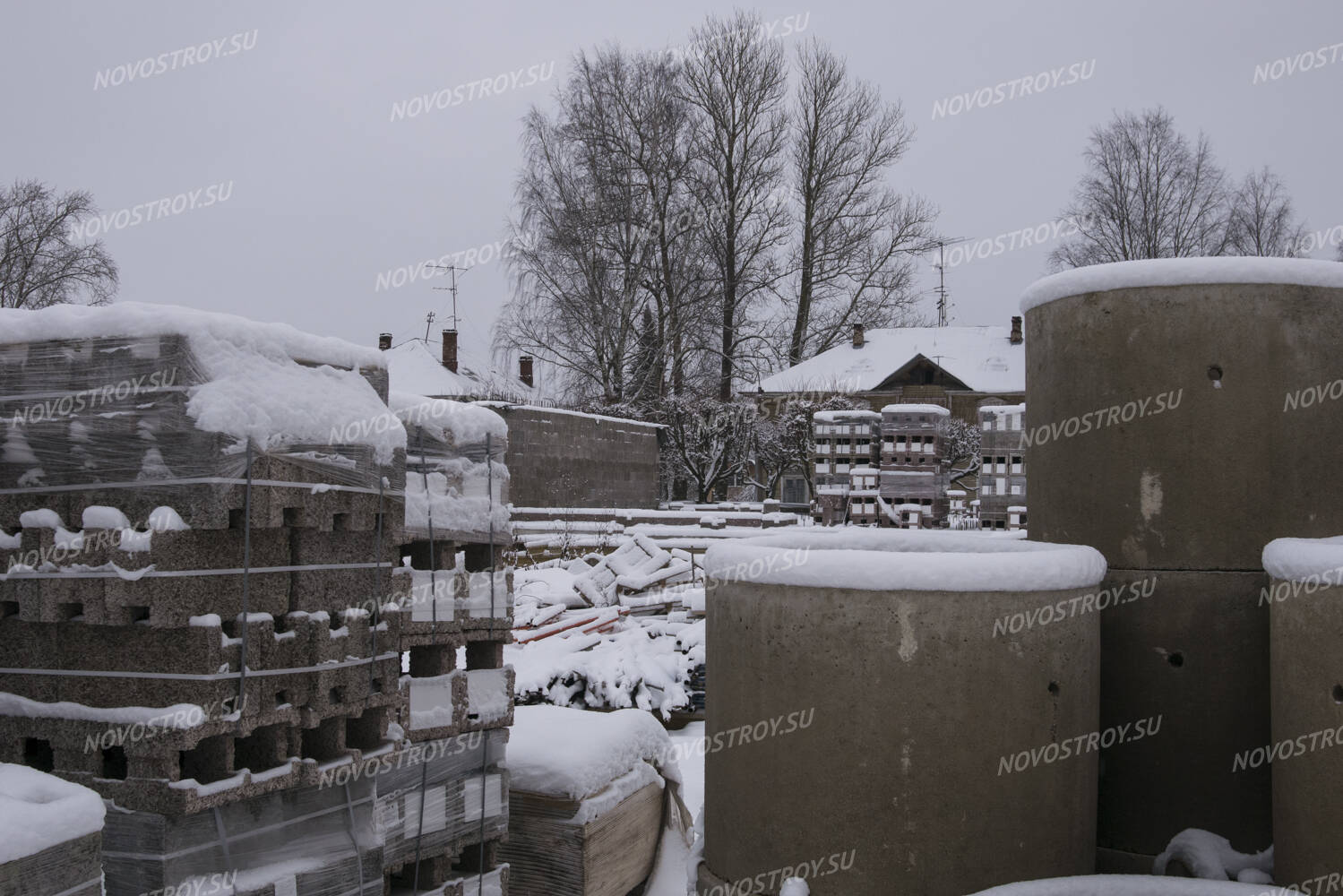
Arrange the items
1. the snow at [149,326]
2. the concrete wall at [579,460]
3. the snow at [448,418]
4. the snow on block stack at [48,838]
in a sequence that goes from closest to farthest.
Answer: the snow on block stack at [48,838], the snow at [149,326], the snow at [448,418], the concrete wall at [579,460]

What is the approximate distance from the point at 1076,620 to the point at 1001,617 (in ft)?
1.01

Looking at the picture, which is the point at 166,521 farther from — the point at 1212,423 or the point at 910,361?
the point at 910,361

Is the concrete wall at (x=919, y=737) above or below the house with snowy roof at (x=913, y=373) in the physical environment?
below

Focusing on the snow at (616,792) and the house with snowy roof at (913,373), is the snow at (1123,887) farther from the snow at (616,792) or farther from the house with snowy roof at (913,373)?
the house with snowy roof at (913,373)

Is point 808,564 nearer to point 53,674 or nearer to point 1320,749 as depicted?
point 1320,749

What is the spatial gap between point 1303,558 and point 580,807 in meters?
3.04

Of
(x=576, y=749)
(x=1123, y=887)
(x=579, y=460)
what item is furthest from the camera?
(x=579, y=460)

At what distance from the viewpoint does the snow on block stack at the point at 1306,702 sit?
2754 millimetres

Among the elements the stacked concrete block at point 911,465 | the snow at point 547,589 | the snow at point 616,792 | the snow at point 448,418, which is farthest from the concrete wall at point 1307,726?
the stacked concrete block at point 911,465

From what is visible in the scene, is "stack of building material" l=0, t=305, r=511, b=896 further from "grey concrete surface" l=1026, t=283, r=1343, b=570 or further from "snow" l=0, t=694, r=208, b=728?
"grey concrete surface" l=1026, t=283, r=1343, b=570

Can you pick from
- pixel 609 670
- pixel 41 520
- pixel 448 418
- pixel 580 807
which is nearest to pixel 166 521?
pixel 41 520

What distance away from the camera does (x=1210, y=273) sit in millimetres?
3328

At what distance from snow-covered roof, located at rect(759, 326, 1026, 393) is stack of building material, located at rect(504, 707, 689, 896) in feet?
89.7

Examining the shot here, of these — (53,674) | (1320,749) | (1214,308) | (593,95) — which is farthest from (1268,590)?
(593,95)
